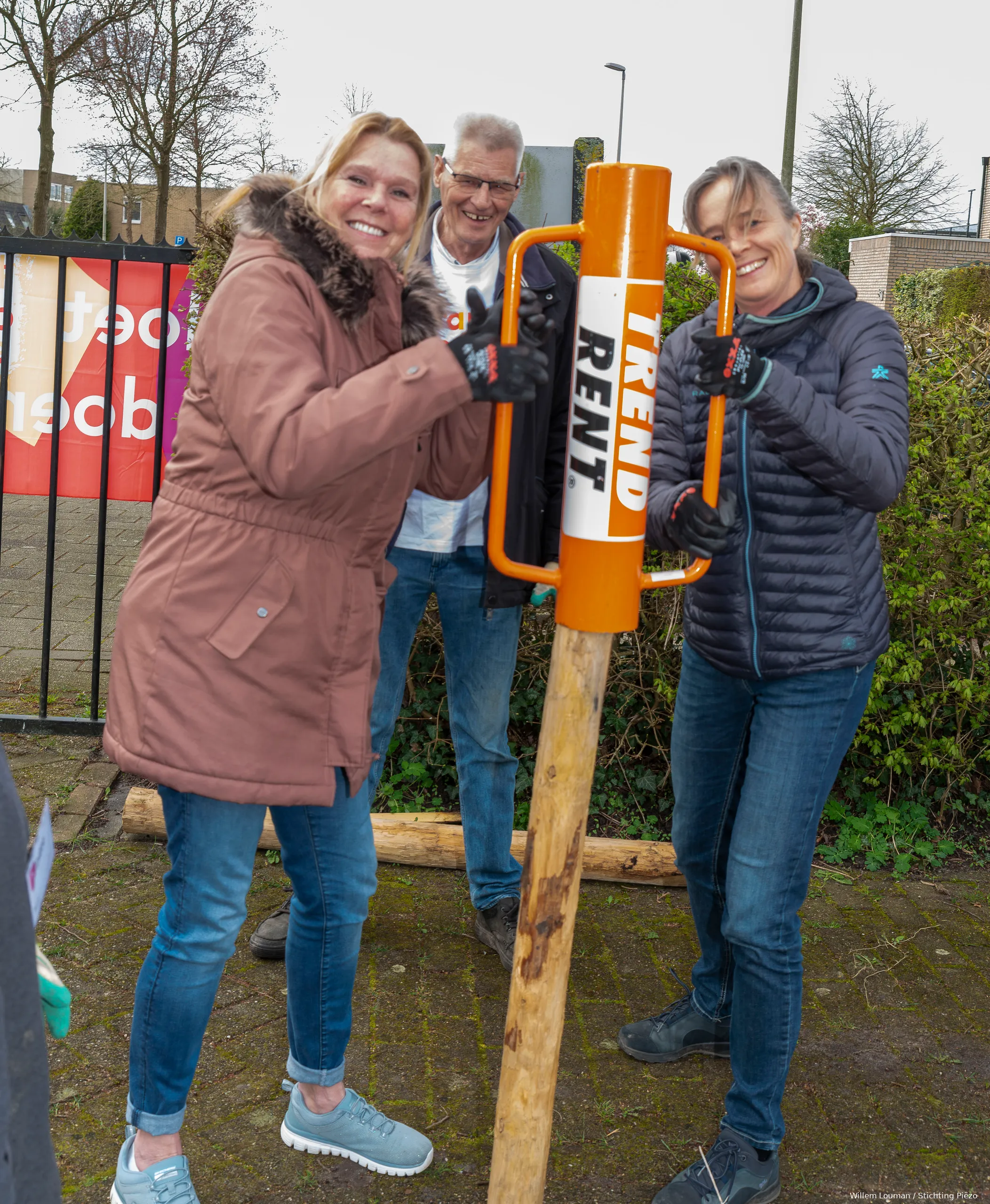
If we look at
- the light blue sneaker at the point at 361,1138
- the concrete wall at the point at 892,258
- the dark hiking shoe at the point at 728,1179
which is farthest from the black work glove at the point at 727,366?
the concrete wall at the point at 892,258

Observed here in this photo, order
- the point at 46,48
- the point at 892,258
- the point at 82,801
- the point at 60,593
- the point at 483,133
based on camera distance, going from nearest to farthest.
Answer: the point at 483,133 → the point at 82,801 → the point at 60,593 → the point at 46,48 → the point at 892,258

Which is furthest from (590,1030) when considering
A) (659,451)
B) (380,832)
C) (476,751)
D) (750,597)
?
(659,451)

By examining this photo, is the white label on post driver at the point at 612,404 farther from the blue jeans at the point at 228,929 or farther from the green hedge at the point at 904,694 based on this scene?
the green hedge at the point at 904,694

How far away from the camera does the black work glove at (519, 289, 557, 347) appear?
2.00m

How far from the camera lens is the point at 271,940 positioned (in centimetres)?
359

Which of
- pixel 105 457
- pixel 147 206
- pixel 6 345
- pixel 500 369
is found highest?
pixel 147 206

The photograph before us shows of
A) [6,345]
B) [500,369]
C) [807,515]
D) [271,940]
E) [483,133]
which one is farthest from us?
[6,345]

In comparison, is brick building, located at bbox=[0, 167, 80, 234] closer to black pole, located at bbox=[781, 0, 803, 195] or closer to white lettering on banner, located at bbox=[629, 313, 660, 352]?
black pole, located at bbox=[781, 0, 803, 195]

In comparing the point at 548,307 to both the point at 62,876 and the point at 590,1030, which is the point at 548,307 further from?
the point at 62,876

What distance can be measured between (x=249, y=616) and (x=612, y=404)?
2.49ft

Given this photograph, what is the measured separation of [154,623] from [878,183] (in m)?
41.9

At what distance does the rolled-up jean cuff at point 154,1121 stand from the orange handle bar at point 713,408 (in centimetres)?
145

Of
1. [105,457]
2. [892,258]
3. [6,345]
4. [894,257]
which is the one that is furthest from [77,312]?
[894,257]

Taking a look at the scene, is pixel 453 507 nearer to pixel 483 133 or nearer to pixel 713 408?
pixel 483 133
